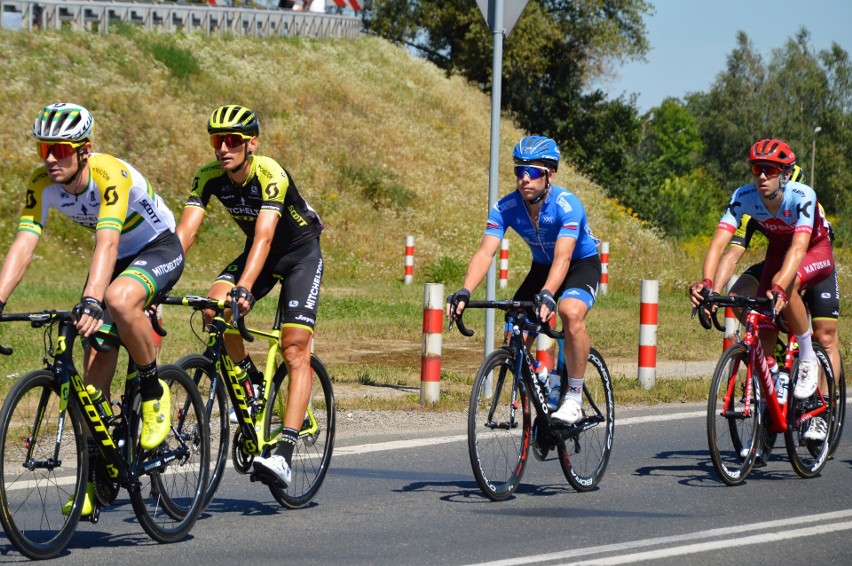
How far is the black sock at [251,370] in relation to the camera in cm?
684

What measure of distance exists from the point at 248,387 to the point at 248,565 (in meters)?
1.28

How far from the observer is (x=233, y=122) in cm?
678

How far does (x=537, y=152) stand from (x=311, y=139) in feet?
106

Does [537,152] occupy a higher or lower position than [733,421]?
higher

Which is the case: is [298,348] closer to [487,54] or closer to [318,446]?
[318,446]

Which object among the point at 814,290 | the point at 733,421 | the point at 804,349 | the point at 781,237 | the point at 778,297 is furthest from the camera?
the point at 814,290

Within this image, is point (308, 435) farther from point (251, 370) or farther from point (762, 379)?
point (762, 379)

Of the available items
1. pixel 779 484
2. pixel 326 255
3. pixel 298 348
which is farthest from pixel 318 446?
pixel 326 255

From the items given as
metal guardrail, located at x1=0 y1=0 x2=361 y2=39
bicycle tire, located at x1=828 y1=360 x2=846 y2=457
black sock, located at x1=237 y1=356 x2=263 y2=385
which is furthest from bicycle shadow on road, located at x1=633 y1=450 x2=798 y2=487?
metal guardrail, located at x1=0 y1=0 x2=361 y2=39

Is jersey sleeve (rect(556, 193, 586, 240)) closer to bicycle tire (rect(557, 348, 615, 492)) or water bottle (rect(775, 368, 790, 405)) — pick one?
bicycle tire (rect(557, 348, 615, 492))

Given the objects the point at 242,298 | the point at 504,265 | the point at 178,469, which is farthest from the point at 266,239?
the point at 504,265

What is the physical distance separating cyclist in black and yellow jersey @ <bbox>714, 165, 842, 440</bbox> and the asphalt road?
817 mm

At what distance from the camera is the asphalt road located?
6.03 metres

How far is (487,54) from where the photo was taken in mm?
55688
